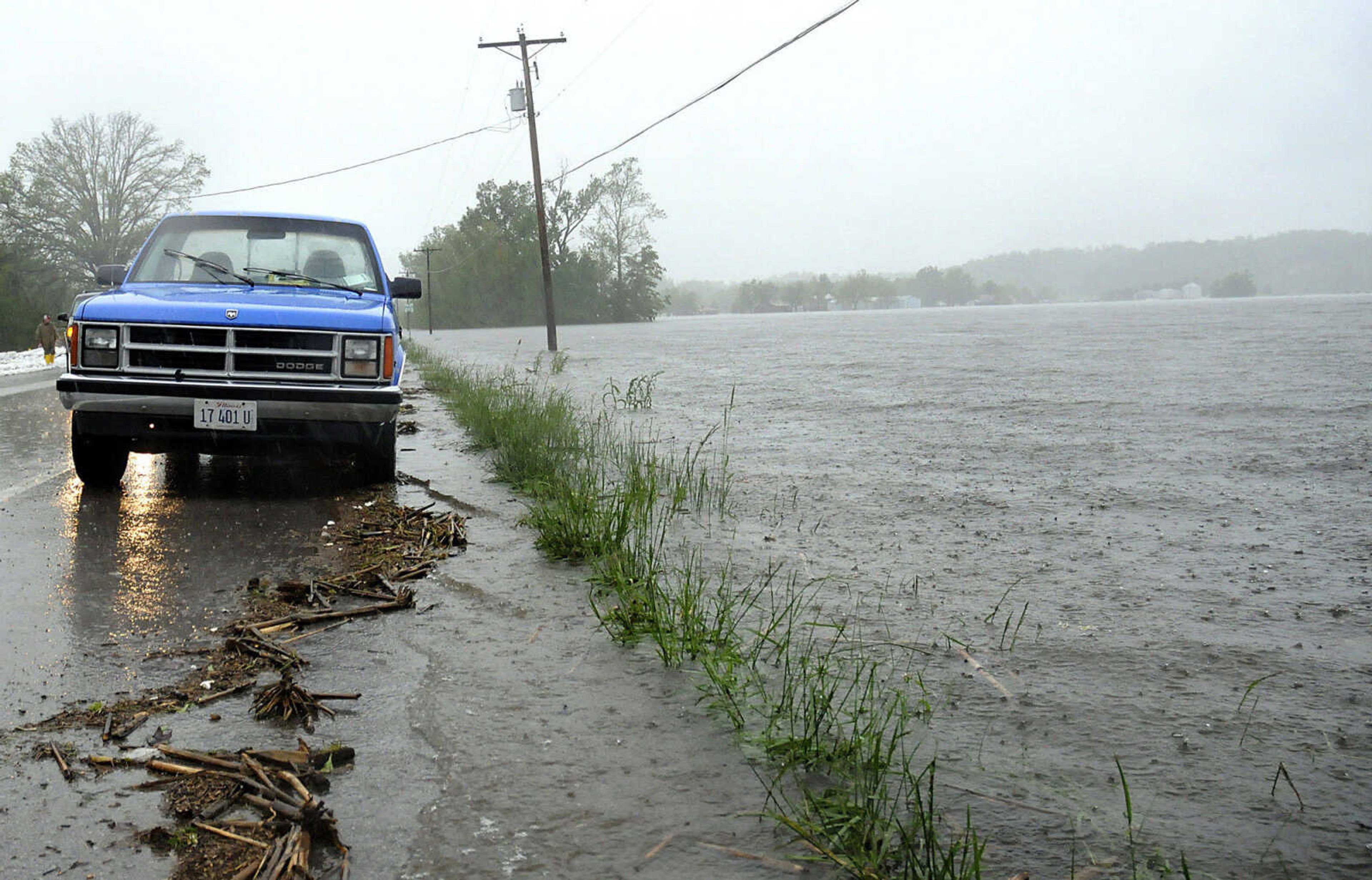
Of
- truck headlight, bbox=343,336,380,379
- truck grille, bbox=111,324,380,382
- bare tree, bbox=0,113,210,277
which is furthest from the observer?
bare tree, bbox=0,113,210,277

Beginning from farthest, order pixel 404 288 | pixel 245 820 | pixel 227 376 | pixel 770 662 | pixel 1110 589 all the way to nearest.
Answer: pixel 404 288
pixel 227 376
pixel 1110 589
pixel 770 662
pixel 245 820

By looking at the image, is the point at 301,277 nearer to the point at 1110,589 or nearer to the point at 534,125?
the point at 1110,589

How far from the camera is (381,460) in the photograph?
7805 mm

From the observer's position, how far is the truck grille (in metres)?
6.96

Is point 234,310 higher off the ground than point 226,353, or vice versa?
point 234,310

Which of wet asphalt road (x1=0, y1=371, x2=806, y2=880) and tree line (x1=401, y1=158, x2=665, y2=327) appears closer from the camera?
wet asphalt road (x1=0, y1=371, x2=806, y2=880)

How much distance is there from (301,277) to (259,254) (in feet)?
1.50

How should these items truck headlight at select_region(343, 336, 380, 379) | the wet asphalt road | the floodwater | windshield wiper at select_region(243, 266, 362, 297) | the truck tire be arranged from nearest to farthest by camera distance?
the wet asphalt road
the floodwater
the truck tire
truck headlight at select_region(343, 336, 380, 379)
windshield wiper at select_region(243, 266, 362, 297)

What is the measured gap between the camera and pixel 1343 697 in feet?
12.2

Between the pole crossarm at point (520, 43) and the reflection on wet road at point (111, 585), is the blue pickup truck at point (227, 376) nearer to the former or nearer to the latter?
the reflection on wet road at point (111, 585)

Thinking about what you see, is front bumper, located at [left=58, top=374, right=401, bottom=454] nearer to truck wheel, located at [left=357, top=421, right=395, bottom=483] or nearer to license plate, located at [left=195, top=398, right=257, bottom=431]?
license plate, located at [left=195, top=398, right=257, bottom=431]

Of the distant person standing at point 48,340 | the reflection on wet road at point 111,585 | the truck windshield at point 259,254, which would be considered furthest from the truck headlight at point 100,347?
the distant person standing at point 48,340

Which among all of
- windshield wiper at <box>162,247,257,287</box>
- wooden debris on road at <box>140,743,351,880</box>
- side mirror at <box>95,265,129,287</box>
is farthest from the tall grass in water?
side mirror at <box>95,265,129,287</box>

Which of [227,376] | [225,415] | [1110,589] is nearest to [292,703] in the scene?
[1110,589]
